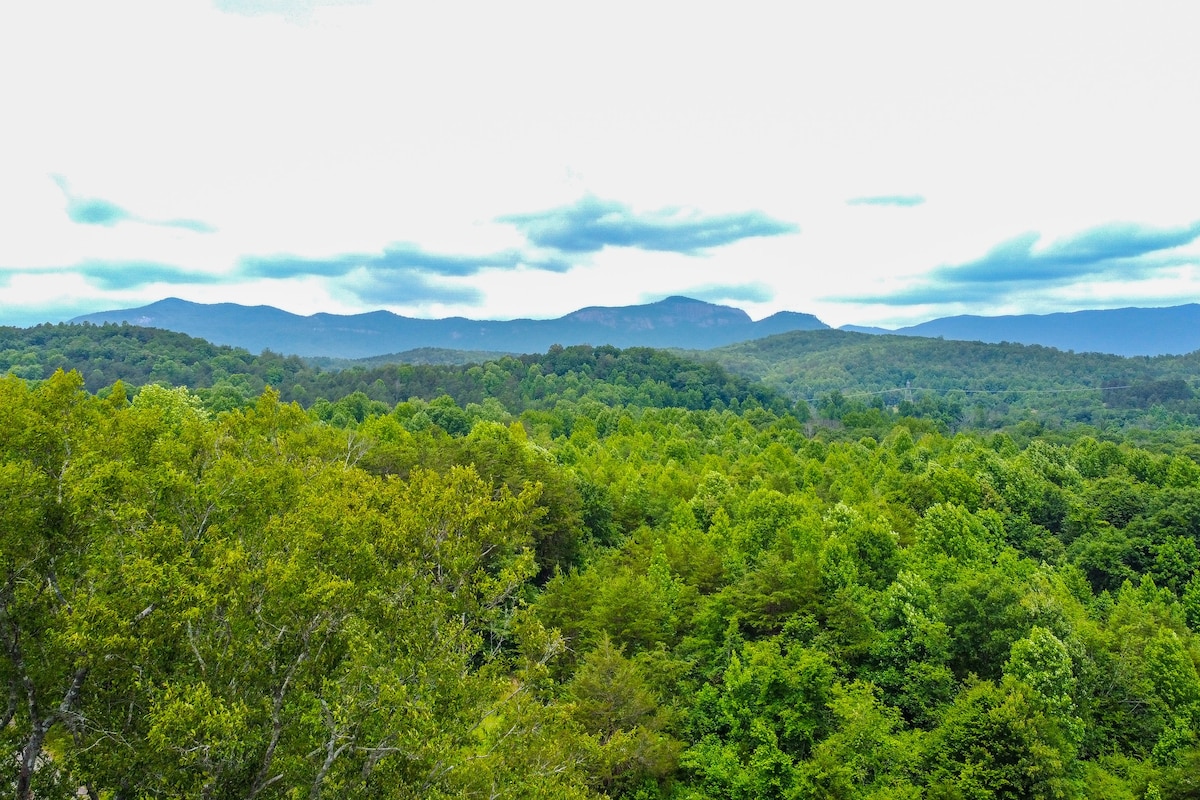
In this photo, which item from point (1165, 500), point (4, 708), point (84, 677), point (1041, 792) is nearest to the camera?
point (84, 677)

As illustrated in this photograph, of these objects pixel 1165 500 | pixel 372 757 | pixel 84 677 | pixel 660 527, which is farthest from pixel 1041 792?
pixel 1165 500

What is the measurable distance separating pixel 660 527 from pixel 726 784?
2830 centimetres

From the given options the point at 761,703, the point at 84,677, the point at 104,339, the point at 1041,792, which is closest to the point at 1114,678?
the point at 1041,792

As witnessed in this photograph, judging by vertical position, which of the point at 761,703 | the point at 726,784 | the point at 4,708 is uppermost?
the point at 4,708

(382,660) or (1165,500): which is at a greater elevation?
(382,660)

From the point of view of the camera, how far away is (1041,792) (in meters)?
24.0

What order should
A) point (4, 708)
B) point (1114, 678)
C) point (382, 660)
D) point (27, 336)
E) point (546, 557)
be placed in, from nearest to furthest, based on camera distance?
point (4, 708) → point (382, 660) → point (1114, 678) → point (546, 557) → point (27, 336)

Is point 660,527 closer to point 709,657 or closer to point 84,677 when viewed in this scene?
point 709,657

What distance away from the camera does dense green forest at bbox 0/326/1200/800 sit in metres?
14.2

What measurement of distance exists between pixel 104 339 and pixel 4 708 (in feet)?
700

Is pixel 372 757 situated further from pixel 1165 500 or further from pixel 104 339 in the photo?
pixel 104 339

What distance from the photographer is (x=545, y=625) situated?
36.3m

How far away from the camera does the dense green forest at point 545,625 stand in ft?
46.5

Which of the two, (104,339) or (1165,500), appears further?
(104,339)
